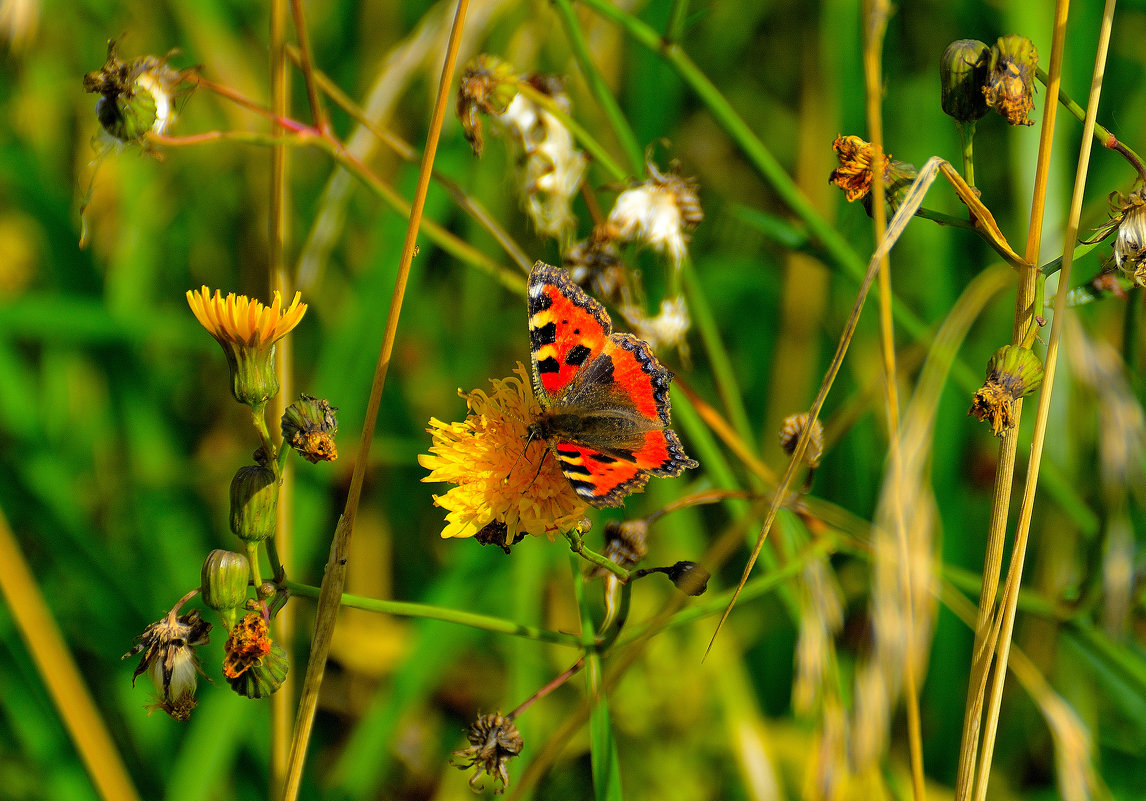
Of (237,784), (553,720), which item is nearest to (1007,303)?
(553,720)

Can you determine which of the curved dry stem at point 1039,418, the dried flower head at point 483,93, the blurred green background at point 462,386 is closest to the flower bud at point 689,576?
the curved dry stem at point 1039,418

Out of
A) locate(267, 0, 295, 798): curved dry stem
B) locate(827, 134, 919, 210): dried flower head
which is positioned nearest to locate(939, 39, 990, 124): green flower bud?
locate(827, 134, 919, 210): dried flower head

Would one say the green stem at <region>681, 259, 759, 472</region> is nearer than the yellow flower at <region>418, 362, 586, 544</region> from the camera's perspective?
No

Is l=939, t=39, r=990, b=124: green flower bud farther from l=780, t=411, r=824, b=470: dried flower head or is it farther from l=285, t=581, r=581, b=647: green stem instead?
l=285, t=581, r=581, b=647: green stem

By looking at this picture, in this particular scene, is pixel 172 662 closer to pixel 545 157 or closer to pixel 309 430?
pixel 309 430

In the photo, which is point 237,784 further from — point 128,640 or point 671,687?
Result: point 671,687

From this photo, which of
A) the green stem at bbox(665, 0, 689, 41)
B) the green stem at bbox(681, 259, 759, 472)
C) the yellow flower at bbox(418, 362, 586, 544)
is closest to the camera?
the yellow flower at bbox(418, 362, 586, 544)
